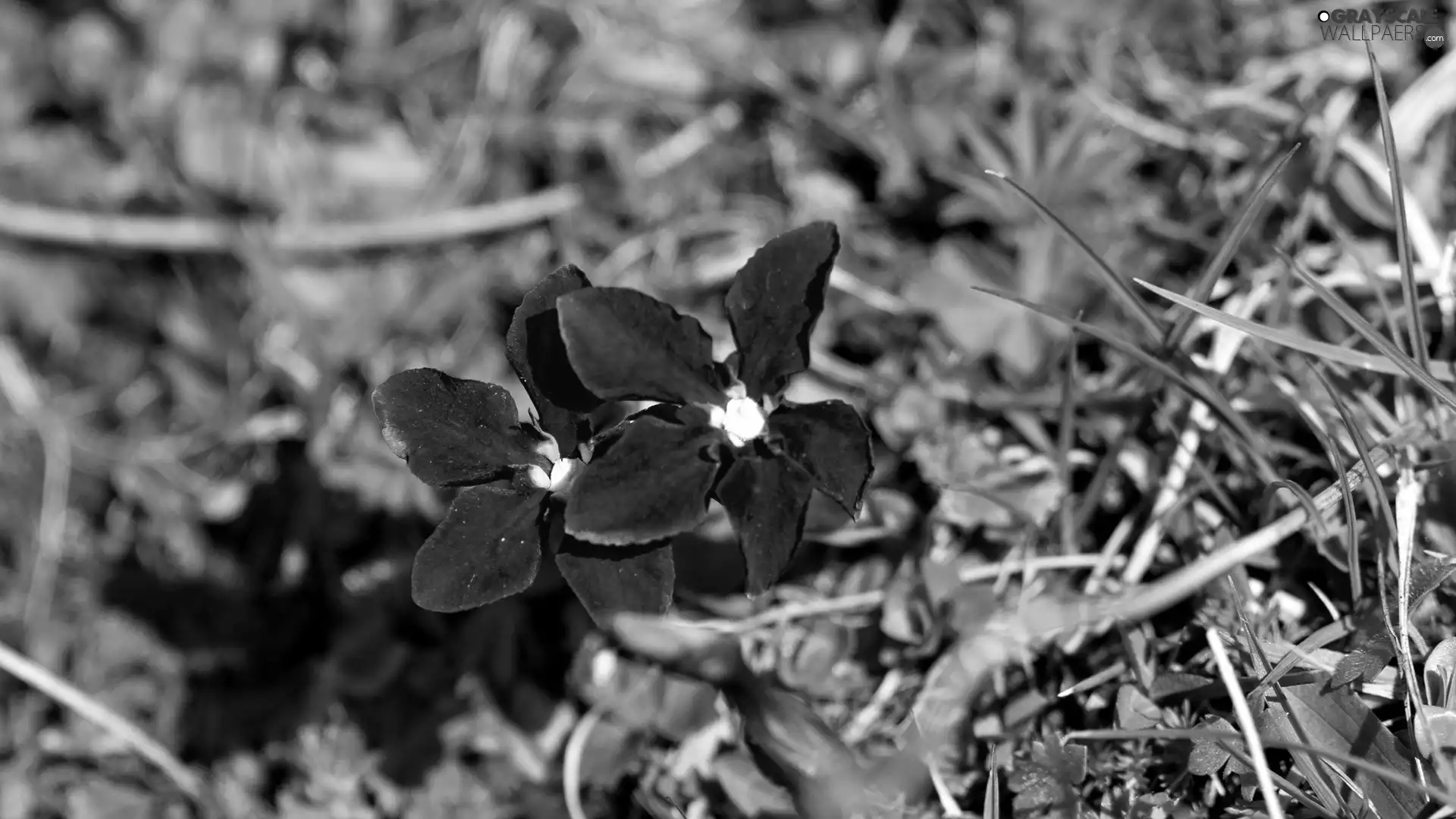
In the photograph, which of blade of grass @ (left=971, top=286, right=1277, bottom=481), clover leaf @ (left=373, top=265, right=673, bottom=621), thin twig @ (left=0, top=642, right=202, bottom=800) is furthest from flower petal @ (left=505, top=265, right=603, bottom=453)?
thin twig @ (left=0, top=642, right=202, bottom=800)

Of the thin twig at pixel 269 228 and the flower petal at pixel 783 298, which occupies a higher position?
the flower petal at pixel 783 298

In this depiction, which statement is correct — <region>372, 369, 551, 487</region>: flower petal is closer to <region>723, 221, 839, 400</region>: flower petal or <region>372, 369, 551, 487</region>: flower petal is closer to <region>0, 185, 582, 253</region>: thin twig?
<region>723, 221, 839, 400</region>: flower petal

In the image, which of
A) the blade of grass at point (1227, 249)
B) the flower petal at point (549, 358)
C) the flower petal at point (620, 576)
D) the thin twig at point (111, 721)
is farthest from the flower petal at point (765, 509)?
the thin twig at point (111, 721)

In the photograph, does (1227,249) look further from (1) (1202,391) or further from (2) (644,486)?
(2) (644,486)

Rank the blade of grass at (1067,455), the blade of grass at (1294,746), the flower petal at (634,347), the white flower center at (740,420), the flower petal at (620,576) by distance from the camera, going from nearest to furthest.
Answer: the blade of grass at (1294,746) < the flower petal at (634,347) < the flower petal at (620,576) < the white flower center at (740,420) < the blade of grass at (1067,455)

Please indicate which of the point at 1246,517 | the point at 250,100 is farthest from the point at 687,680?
the point at 250,100

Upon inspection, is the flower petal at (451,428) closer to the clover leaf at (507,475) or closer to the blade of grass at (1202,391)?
the clover leaf at (507,475)
